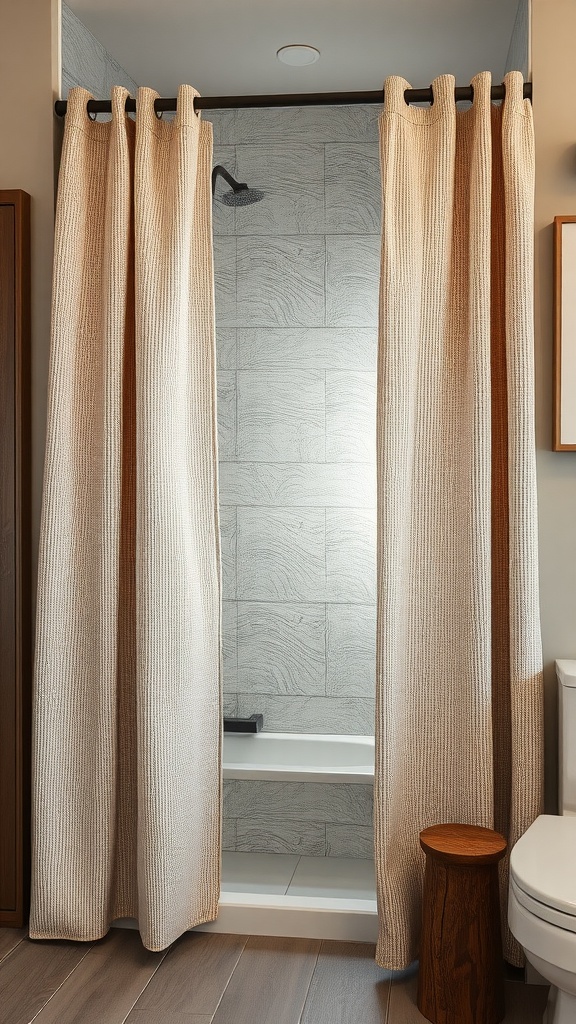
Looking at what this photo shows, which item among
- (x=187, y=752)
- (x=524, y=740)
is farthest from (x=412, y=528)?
(x=187, y=752)

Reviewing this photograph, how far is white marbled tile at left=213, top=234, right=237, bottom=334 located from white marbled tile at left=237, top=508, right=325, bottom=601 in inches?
28.5

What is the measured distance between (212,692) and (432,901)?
30.9 inches

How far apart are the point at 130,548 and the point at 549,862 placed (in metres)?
1.32

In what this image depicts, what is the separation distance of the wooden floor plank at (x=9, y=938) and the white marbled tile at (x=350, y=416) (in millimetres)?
1852

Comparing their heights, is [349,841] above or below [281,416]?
below

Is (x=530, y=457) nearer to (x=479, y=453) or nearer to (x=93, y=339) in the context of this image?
(x=479, y=453)

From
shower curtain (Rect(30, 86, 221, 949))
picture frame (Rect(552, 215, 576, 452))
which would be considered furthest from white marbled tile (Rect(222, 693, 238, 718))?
picture frame (Rect(552, 215, 576, 452))

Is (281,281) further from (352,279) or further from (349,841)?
(349,841)

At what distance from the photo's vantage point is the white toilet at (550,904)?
69.1 inches

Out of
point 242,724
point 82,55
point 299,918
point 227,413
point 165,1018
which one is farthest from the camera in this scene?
point 227,413

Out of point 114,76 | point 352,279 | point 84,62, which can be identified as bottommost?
point 352,279

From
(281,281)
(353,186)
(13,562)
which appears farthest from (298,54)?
(13,562)

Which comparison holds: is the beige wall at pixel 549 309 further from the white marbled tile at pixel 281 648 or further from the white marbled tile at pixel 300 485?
the white marbled tile at pixel 281 648

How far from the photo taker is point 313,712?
3.36 meters
